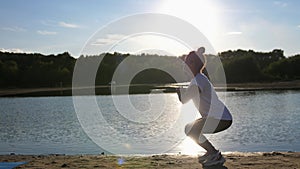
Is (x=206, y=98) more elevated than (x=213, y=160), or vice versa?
(x=206, y=98)

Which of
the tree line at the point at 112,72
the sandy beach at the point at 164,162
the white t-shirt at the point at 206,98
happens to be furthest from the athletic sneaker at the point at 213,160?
the tree line at the point at 112,72

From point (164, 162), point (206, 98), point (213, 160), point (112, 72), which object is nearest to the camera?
point (206, 98)

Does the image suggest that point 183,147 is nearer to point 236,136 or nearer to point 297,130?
point 236,136

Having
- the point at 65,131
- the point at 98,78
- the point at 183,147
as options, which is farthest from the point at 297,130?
the point at 98,78

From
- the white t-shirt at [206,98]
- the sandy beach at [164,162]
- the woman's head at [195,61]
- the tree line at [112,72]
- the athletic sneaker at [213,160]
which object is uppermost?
the tree line at [112,72]

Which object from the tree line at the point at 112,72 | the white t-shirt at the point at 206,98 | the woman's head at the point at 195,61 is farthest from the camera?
the tree line at the point at 112,72

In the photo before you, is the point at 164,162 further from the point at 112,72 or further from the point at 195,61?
the point at 112,72

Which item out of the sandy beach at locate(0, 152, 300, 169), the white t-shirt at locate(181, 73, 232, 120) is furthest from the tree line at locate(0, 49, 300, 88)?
the white t-shirt at locate(181, 73, 232, 120)

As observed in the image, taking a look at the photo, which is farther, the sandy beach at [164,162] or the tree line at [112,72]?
the tree line at [112,72]

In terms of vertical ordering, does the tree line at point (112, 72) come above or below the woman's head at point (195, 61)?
above

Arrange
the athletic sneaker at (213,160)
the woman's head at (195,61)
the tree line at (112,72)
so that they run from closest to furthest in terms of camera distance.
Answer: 1. the woman's head at (195,61)
2. the athletic sneaker at (213,160)
3. the tree line at (112,72)

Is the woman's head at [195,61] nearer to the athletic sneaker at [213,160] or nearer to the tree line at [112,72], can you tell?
the athletic sneaker at [213,160]

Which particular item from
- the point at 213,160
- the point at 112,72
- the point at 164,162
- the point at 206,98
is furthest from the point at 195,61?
the point at 112,72

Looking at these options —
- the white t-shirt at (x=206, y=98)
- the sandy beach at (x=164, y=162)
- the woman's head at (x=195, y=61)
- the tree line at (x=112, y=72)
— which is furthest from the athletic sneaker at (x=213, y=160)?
the tree line at (x=112, y=72)
